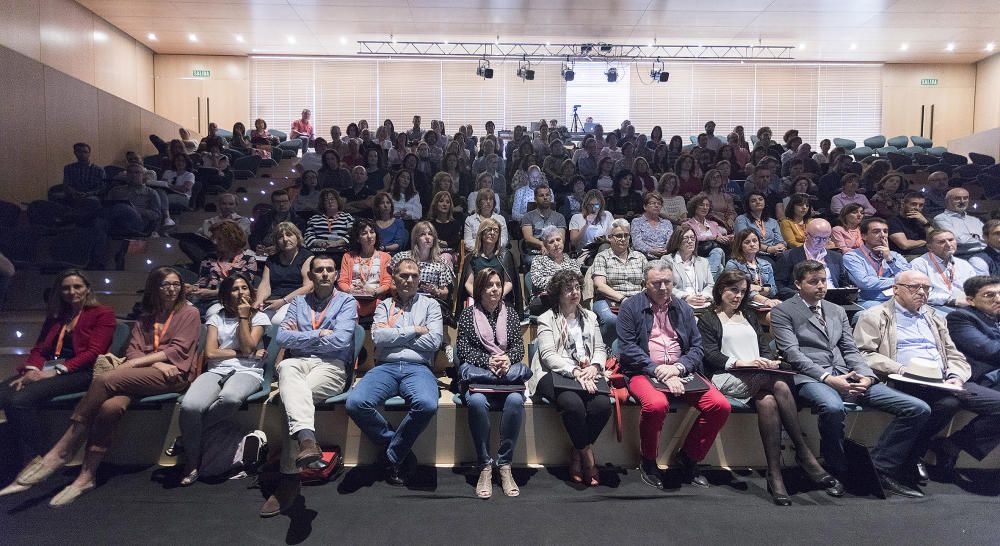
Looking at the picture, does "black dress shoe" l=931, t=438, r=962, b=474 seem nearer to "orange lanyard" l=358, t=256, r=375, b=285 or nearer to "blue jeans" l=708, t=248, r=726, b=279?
"blue jeans" l=708, t=248, r=726, b=279

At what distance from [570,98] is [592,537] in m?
12.3

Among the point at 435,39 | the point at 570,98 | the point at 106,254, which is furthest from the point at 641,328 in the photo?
the point at 570,98

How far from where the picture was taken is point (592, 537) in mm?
2623

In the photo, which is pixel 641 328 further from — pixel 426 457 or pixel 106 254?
pixel 106 254

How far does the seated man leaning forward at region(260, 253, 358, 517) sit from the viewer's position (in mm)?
2871

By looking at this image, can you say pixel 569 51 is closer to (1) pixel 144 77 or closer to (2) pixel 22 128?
(1) pixel 144 77

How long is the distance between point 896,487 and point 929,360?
2.68ft

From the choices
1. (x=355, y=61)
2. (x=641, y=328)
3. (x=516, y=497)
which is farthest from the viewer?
(x=355, y=61)

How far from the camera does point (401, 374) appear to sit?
334 cm

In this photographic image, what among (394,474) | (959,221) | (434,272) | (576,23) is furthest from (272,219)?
(576,23)

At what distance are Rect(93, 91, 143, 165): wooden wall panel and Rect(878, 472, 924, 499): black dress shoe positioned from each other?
10248 mm

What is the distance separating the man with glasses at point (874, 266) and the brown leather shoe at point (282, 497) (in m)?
4.21

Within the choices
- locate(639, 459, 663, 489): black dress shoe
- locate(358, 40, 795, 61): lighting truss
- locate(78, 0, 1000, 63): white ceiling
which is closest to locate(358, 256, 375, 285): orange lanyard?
locate(639, 459, 663, 489): black dress shoe

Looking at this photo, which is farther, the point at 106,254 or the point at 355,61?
the point at 355,61
